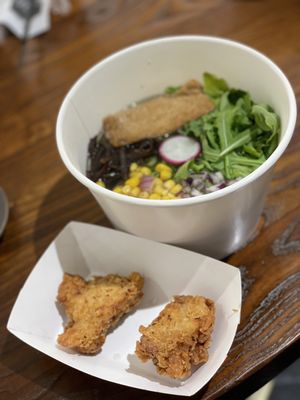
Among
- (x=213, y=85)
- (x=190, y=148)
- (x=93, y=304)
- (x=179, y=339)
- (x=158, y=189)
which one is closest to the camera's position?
(x=179, y=339)

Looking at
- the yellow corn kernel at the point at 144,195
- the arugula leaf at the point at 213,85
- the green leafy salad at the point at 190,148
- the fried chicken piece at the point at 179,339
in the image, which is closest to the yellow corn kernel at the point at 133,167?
the green leafy salad at the point at 190,148

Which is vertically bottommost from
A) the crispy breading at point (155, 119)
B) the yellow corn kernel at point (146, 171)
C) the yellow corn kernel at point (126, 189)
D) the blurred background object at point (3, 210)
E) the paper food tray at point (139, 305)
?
the paper food tray at point (139, 305)

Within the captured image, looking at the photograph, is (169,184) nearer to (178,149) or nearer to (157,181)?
(157,181)

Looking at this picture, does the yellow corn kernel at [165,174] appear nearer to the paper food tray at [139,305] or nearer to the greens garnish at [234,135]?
the greens garnish at [234,135]

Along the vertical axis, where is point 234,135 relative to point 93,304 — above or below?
above

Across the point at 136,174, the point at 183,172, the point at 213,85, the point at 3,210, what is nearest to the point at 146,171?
the point at 136,174

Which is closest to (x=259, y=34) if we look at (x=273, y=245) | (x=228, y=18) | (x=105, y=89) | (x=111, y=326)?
(x=228, y=18)
